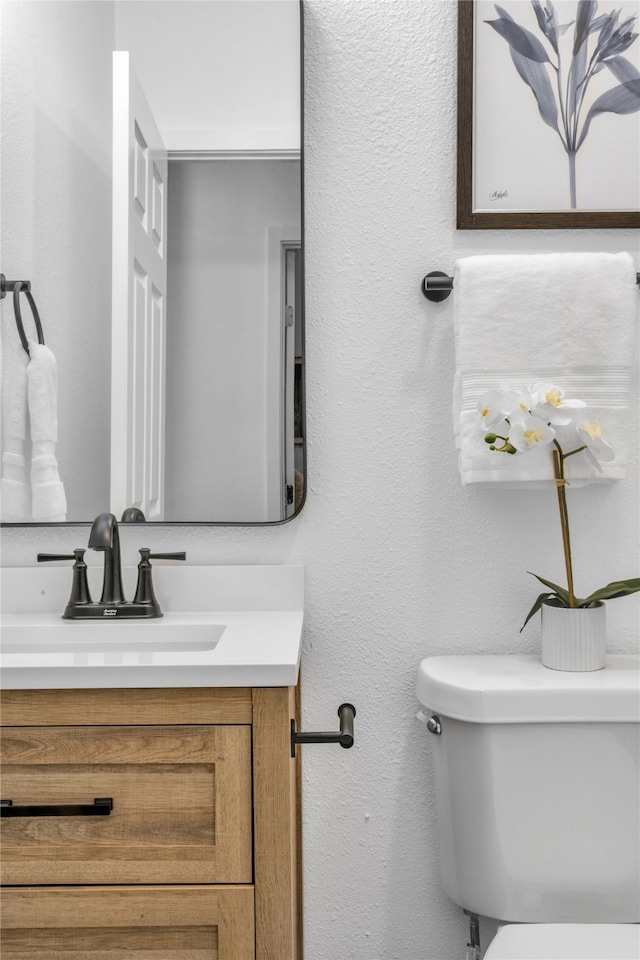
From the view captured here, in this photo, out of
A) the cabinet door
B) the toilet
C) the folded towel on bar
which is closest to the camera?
the cabinet door

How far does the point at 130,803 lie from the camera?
85 centimetres

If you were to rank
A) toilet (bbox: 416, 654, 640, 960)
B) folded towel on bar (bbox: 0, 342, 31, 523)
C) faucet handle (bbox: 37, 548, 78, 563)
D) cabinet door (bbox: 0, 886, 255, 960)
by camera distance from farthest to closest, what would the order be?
folded towel on bar (bbox: 0, 342, 31, 523), faucet handle (bbox: 37, 548, 78, 563), toilet (bbox: 416, 654, 640, 960), cabinet door (bbox: 0, 886, 255, 960)

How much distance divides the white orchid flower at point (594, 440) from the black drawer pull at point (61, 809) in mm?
788

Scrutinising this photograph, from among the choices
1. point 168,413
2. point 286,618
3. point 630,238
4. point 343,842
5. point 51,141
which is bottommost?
point 343,842

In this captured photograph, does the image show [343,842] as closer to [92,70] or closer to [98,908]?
[98,908]

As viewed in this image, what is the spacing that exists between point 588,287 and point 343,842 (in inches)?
37.9

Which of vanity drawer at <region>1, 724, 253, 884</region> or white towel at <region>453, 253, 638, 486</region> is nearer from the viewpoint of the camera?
vanity drawer at <region>1, 724, 253, 884</region>

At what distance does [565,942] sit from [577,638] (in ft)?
1.29

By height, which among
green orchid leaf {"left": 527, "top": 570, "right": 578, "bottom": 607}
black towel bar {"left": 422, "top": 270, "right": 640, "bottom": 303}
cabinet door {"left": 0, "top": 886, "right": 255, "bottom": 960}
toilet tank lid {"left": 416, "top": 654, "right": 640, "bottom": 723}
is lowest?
cabinet door {"left": 0, "top": 886, "right": 255, "bottom": 960}

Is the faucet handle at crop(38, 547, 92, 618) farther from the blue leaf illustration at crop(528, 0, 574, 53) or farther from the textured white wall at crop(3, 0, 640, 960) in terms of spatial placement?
the blue leaf illustration at crop(528, 0, 574, 53)

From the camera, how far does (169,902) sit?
2.76ft

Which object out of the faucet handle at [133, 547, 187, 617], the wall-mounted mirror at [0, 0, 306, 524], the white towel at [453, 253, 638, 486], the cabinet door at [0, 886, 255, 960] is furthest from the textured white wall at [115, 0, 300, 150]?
the cabinet door at [0, 886, 255, 960]

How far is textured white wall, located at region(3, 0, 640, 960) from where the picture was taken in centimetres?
127

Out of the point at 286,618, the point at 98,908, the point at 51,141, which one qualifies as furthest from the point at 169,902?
the point at 51,141
